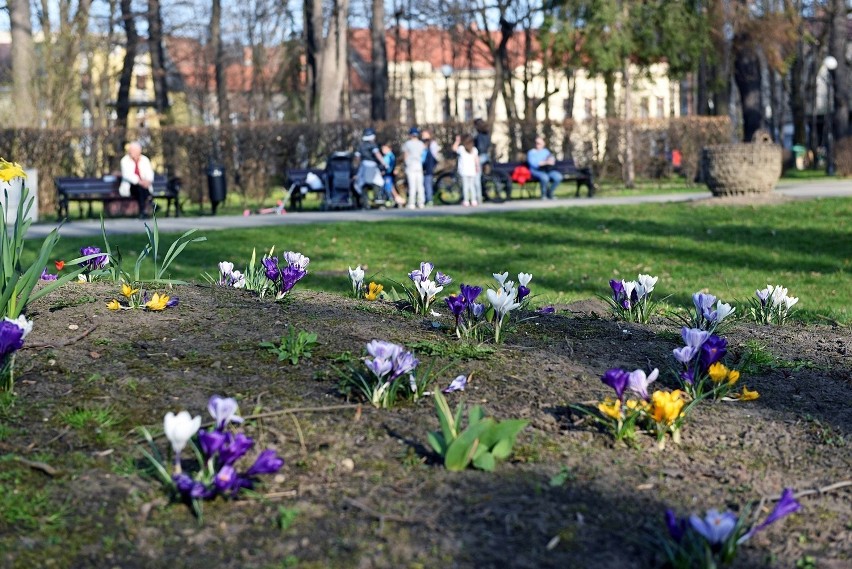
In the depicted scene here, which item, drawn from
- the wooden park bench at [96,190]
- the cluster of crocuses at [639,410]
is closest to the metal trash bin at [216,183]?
the wooden park bench at [96,190]

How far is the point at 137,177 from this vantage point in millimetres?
19203

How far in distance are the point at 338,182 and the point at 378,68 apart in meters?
15.2

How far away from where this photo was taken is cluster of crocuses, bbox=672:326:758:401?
11.5 ft

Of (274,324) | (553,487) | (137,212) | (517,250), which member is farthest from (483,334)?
(137,212)

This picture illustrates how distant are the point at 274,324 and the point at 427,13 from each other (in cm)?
4372

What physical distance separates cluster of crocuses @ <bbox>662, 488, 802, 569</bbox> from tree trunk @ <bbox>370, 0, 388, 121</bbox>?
30.8 metres

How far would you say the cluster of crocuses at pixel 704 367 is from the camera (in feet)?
11.5

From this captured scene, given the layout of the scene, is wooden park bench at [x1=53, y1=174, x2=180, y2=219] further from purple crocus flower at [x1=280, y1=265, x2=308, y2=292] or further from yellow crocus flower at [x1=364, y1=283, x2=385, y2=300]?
purple crocus flower at [x1=280, y1=265, x2=308, y2=292]

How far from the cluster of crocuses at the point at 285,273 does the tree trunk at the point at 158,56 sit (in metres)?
29.0

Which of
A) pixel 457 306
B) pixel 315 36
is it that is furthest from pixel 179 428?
pixel 315 36

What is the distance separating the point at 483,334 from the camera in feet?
13.6

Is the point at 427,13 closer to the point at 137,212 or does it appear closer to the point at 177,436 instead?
the point at 137,212

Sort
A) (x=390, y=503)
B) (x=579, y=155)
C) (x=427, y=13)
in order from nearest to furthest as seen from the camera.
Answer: (x=390, y=503) < (x=579, y=155) < (x=427, y=13)

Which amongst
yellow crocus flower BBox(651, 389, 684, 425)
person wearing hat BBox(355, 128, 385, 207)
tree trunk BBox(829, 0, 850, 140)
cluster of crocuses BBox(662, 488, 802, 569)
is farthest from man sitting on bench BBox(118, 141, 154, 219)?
tree trunk BBox(829, 0, 850, 140)
